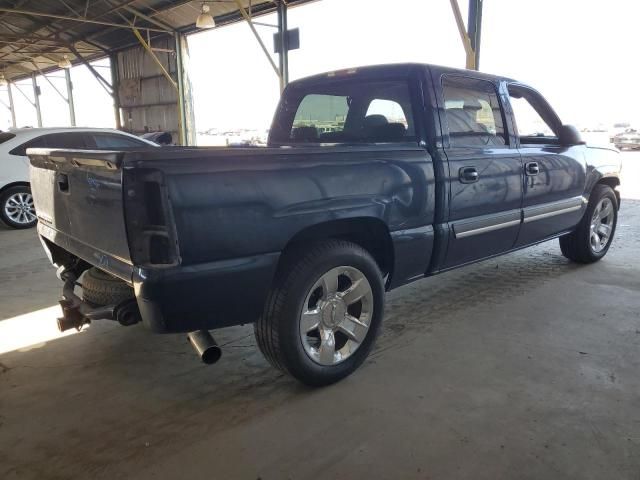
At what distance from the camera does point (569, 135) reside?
418 centimetres

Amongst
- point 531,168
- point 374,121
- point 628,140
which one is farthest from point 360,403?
point 628,140

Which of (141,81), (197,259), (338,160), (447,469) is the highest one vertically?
(141,81)

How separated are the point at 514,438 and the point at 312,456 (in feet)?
3.01

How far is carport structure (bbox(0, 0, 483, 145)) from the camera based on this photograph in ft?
44.5

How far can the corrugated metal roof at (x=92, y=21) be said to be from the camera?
14.5m

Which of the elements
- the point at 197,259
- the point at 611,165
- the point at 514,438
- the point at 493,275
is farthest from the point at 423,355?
the point at 611,165

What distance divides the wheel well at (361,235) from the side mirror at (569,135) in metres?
2.44

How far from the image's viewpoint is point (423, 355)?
2945mm

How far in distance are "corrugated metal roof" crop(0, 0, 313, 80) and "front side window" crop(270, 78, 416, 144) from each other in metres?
9.75

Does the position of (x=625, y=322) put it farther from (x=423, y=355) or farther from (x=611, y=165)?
(x=611, y=165)

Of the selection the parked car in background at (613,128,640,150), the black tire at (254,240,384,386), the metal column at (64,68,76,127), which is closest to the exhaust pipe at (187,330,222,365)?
the black tire at (254,240,384,386)

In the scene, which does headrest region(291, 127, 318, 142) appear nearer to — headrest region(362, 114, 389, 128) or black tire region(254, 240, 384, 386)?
headrest region(362, 114, 389, 128)

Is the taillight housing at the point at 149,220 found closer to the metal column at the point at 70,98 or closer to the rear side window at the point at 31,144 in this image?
the rear side window at the point at 31,144

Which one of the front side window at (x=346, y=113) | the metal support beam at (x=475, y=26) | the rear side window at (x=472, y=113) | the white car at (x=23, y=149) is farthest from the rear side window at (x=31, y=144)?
the metal support beam at (x=475, y=26)
